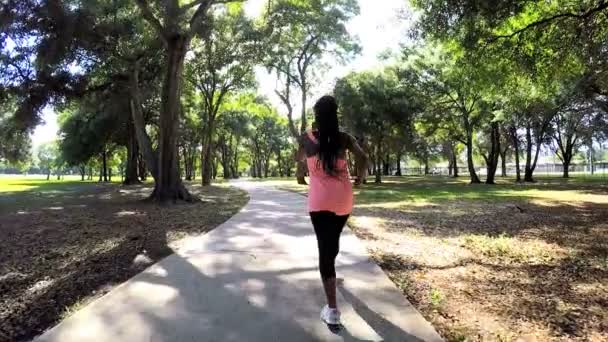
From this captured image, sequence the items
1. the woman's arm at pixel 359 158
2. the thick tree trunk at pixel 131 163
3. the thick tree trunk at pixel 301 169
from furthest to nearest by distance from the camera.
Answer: the thick tree trunk at pixel 131 163, the thick tree trunk at pixel 301 169, the woman's arm at pixel 359 158

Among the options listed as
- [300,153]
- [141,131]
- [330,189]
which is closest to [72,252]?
[300,153]

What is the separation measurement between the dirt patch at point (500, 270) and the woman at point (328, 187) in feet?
3.23

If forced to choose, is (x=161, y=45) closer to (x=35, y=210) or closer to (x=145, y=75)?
(x=145, y=75)

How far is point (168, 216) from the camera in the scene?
12.1 metres

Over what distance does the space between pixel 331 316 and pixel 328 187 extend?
1.02 m

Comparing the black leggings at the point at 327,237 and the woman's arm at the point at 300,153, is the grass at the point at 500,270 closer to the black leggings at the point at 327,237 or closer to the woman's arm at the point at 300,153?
the black leggings at the point at 327,237

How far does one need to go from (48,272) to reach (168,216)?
585cm

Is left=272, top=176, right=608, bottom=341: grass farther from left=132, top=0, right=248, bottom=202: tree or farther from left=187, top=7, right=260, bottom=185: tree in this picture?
left=187, top=7, right=260, bottom=185: tree

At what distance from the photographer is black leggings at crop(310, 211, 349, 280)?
4.10 metres

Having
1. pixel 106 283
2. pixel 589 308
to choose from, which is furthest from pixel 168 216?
pixel 589 308

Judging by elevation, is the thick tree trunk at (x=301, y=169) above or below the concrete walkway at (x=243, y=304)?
above

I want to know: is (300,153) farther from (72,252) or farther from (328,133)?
(72,252)

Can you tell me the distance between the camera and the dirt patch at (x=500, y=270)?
13.5 feet

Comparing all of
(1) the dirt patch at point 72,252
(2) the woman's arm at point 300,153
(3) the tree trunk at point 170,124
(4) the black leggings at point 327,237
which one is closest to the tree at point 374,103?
(3) the tree trunk at point 170,124
